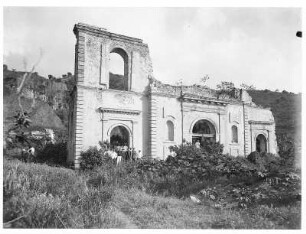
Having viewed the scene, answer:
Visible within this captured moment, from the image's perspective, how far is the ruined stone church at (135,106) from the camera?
1486cm

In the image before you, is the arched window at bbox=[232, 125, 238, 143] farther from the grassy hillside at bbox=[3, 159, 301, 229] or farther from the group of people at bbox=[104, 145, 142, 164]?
the grassy hillside at bbox=[3, 159, 301, 229]

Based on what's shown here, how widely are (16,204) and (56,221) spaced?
0.82 meters

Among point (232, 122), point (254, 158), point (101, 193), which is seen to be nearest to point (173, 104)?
point (232, 122)

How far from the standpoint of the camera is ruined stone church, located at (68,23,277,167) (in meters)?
14.9

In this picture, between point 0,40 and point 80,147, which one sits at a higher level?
point 0,40

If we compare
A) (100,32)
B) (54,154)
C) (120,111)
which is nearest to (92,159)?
(120,111)

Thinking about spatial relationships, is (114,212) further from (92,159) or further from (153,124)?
(153,124)

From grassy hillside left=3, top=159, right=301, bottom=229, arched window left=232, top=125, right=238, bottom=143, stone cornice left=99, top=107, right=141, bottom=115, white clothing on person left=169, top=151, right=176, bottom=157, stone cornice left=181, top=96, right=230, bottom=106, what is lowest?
grassy hillside left=3, top=159, right=301, bottom=229

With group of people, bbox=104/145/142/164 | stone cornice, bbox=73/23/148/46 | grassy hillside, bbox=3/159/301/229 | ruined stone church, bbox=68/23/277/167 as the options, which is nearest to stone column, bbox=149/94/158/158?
ruined stone church, bbox=68/23/277/167

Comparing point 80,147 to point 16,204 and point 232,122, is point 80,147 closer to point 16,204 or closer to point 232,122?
point 16,204

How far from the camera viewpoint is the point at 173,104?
17.0 meters
